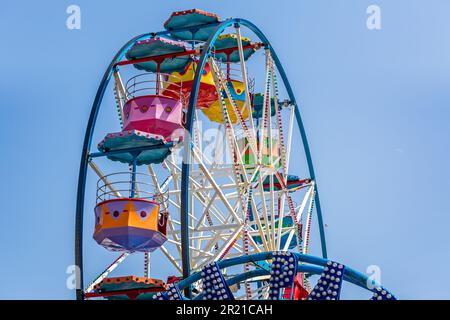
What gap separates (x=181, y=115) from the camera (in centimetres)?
2322

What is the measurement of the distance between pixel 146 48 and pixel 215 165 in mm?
3942

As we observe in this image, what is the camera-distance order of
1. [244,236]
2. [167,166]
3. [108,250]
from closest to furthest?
[108,250] → [244,236] → [167,166]

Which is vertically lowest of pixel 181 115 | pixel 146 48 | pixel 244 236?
pixel 244 236

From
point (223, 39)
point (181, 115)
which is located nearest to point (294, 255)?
point (181, 115)

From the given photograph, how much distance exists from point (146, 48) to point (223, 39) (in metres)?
3.29

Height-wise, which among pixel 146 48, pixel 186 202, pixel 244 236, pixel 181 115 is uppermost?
pixel 146 48

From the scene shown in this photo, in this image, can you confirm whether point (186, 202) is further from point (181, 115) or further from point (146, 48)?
point (146, 48)
